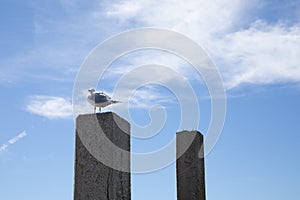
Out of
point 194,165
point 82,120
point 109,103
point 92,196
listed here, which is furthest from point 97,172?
point 194,165

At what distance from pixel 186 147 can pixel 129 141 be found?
3269 millimetres

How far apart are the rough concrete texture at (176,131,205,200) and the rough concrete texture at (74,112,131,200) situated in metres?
3.25

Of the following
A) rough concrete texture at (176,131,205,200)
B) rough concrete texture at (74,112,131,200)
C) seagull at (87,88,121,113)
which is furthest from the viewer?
rough concrete texture at (176,131,205,200)

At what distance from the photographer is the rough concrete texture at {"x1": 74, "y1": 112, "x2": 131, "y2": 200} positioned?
5020mm

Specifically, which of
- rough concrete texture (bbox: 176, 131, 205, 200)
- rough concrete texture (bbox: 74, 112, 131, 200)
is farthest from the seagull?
rough concrete texture (bbox: 176, 131, 205, 200)

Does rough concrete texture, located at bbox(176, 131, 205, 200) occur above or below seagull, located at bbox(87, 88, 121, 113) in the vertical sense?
below

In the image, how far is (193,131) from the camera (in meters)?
8.49

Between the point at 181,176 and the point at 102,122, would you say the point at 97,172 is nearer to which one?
the point at 102,122

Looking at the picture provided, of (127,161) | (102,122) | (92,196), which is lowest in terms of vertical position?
(92,196)

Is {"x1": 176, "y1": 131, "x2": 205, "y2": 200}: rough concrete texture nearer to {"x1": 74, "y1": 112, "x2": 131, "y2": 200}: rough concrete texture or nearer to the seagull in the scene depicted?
the seagull

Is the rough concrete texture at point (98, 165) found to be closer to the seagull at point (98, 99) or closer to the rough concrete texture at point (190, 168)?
the seagull at point (98, 99)

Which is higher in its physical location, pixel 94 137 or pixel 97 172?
pixel 94 137

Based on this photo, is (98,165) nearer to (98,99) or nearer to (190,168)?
(98,99)

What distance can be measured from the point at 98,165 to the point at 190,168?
360cm
